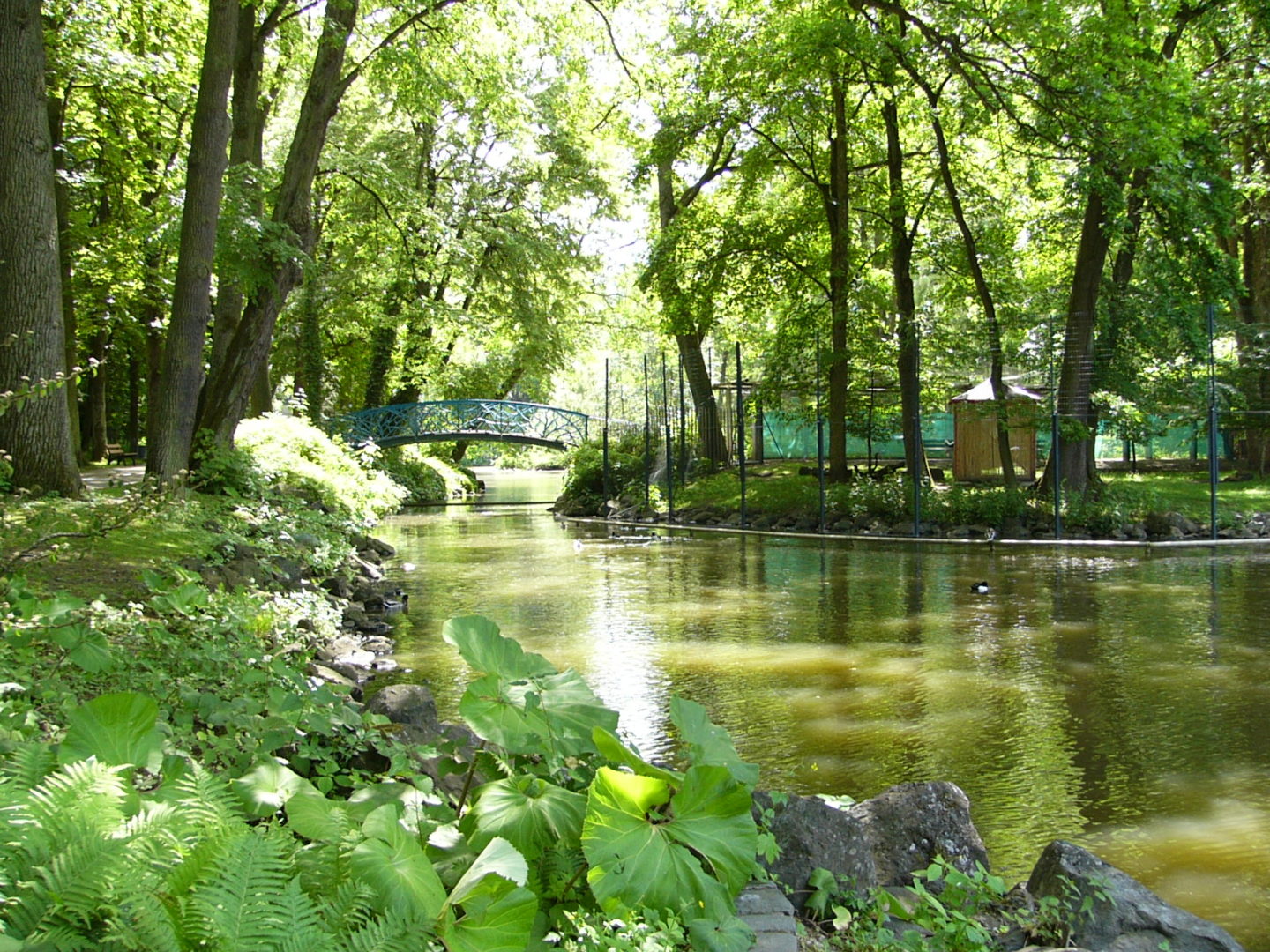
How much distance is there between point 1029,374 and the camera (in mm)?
18625

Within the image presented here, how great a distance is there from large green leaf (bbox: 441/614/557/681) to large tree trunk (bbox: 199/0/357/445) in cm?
1074

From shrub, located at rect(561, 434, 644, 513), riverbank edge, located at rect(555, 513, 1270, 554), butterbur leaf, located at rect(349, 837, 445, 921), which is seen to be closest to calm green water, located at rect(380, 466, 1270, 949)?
riverbank edge, located at rect(555, 513, 1270, 554)

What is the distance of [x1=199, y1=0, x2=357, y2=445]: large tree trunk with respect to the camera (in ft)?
41.5

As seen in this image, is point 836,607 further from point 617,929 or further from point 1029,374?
point 1029,374

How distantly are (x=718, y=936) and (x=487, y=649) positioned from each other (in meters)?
0.92

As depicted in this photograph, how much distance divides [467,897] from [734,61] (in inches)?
748

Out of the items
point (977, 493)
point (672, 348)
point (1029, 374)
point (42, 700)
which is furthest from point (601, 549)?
point (672, 348)

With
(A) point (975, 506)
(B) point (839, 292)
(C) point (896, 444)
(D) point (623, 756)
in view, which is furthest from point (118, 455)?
(D) point (623, 756)

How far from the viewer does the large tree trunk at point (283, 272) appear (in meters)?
12.6

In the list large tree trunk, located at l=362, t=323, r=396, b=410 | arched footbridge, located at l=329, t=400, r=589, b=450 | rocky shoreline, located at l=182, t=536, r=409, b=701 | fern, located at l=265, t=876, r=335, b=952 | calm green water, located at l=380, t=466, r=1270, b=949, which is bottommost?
calm green water, located at l=380, t=466, r=1270, b=949

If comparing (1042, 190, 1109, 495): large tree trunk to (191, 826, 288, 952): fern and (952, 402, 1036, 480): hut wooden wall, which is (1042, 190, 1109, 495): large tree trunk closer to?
(952, 402, 1036, 480): hut wooden wall

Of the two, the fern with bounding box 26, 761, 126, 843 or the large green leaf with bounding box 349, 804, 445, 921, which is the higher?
the fern with bounding box 26, 761, 126, 843

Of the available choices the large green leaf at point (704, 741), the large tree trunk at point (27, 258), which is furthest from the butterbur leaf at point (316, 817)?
the large tree trunk at point (27, 258)

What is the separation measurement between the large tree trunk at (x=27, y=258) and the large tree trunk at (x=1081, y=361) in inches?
541
